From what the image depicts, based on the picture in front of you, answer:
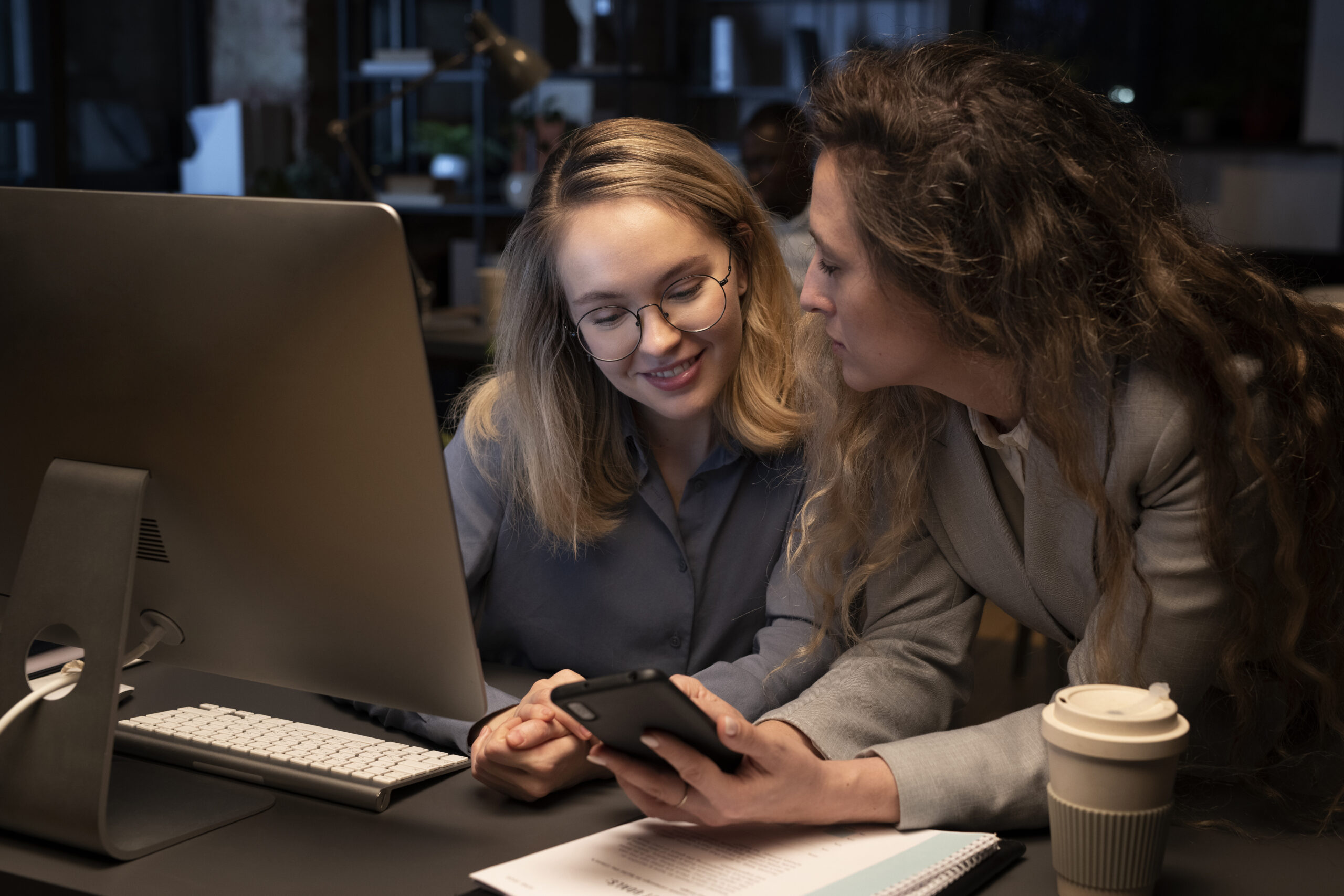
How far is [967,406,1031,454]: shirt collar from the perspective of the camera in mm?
1085

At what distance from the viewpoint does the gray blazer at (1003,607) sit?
943mm

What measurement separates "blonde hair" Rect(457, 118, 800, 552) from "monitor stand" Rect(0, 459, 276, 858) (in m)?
0.49

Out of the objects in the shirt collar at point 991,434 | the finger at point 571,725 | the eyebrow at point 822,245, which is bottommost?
the finger at point 571,725

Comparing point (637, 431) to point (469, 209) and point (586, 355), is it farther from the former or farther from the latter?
point (469, 209)

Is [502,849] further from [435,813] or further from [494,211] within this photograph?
[494,211]

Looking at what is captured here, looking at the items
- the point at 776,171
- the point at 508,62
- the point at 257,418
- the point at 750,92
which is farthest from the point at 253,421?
the point at 750,92

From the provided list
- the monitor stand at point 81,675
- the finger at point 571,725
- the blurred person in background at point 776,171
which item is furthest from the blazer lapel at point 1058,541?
the blurred person in background at point 776,171

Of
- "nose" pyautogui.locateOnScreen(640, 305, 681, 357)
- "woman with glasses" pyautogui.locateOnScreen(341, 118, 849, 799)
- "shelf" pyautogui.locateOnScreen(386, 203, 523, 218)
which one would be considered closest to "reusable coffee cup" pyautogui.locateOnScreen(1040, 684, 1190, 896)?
"woman with glasses" pyautogui.locateOnScreen(341, 118, 849, 799)

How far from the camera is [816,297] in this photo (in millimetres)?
1051

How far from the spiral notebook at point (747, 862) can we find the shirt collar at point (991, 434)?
0.34 metres

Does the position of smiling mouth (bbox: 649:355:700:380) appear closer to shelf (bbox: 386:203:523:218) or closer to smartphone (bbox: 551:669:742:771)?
smartphone (bbox: 551:669:742:771)

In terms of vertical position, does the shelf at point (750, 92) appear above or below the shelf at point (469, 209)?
above

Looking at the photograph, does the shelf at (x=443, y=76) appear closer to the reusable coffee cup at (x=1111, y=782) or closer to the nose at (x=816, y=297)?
the nose at (x=816, y=297)

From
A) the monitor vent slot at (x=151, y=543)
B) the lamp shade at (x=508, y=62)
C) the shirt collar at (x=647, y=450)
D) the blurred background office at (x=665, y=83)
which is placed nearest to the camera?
the monitor vent slot at (x=151, y=543)
